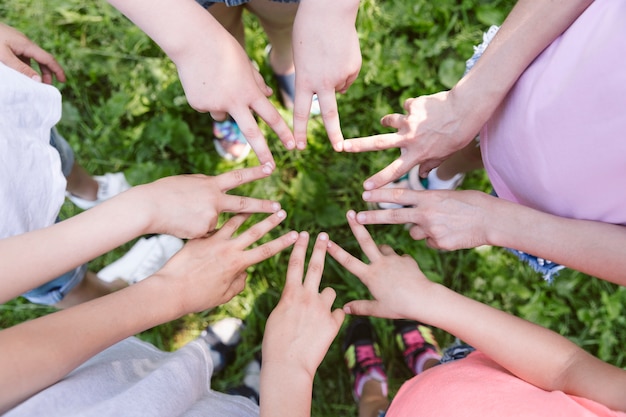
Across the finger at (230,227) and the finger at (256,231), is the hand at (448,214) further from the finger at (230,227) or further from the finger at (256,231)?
the finger at (230,227)

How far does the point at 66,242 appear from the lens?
4.01ft

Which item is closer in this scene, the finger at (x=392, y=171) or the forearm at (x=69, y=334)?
the forearm at (x=69, y=334)

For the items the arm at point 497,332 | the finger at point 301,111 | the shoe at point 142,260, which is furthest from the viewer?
the shoe at point 142,260

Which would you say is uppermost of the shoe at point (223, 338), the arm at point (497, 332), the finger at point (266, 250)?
the arm at point (497, 332)

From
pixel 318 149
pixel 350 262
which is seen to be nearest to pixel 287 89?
pixel 318 149

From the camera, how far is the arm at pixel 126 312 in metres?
0.99

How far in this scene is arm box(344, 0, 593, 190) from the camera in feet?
4.00

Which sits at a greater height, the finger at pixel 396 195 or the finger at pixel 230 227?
the finger at pixel 396 195

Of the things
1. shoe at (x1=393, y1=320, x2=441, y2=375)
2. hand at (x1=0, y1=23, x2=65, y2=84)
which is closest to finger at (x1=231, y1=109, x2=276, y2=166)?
hand at (x1=0, y1=23, x2=65, y2=84)

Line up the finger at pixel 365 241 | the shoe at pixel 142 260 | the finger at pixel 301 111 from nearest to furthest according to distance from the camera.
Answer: the finger at pixel 301 111
the finger at pixel 365 241
the shoe at pixel 142 260

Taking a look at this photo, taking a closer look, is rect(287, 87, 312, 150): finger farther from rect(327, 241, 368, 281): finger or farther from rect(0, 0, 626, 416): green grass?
rect(0, 0, 626, 416): green grass

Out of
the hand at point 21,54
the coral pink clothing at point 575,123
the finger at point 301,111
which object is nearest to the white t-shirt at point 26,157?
the hand at point 21,54

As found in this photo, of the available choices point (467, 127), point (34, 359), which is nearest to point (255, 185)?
point (467, 127)

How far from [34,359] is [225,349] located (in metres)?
1.24
